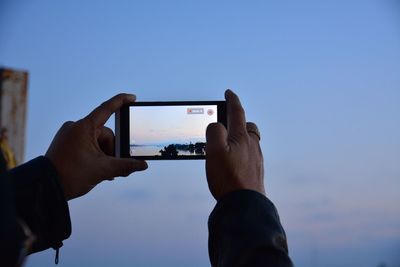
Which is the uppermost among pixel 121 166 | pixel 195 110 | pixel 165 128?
pixel 195 110

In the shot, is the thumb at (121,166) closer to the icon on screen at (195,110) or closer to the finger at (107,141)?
the finger at (107,141)

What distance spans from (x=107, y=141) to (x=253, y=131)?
148 centimetres

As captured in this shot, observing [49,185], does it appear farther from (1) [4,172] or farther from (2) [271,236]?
(1) [4,172]

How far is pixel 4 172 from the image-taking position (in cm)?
66

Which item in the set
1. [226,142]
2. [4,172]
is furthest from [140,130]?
[4,172]

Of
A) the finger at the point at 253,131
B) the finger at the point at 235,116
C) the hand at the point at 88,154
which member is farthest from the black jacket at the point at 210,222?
the finger at the point at 253,131

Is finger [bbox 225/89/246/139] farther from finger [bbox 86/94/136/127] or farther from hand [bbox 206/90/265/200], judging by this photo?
finger [bbox 86/94/136/127]

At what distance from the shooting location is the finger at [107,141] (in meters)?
3.86

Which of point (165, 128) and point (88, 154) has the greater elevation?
point (165, 128)

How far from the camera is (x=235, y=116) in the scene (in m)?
2.82

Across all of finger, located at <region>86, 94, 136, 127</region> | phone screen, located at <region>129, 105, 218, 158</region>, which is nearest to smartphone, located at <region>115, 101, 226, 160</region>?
phone screen, located at <region>129, 105, 218, 158</region>

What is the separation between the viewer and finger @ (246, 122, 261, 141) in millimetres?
2879

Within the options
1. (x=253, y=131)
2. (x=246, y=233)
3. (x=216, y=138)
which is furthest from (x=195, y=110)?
(x=246, y=233)

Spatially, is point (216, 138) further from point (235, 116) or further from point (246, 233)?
point (246, 233)
